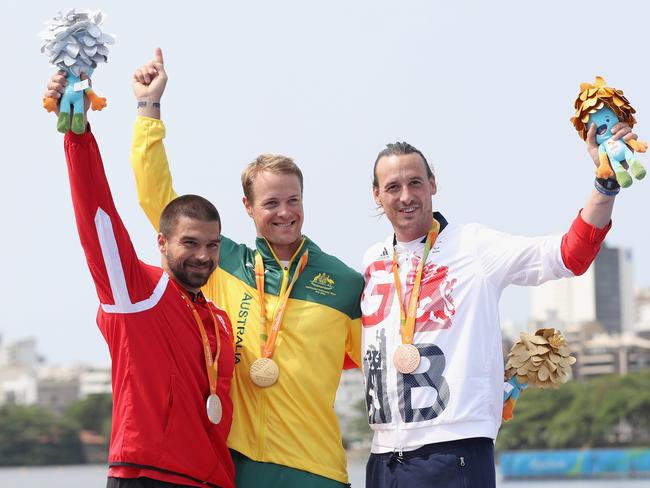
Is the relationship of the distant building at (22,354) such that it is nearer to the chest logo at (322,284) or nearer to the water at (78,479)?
the water at (78,479)

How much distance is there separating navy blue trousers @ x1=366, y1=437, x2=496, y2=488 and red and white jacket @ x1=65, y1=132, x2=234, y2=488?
2.86 ft

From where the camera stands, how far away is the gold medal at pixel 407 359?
240 inches

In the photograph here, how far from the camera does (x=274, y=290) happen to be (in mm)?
6453

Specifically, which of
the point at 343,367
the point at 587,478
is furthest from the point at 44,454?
the point at 343,367

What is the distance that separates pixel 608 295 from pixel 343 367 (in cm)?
17206

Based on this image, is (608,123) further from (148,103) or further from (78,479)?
(78,479)

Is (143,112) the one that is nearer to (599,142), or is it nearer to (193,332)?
(193,332)

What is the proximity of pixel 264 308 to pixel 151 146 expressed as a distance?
1014 mm

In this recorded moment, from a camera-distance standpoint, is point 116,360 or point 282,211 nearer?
point 116,360

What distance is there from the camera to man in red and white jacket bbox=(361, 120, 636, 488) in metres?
6.03

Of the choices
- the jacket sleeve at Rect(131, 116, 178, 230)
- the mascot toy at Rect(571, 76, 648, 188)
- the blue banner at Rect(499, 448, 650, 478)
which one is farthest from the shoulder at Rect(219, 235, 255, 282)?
the blue banner at Rect(499, 448, 650, 478)

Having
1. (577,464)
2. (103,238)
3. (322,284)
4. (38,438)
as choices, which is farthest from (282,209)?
(38,438)

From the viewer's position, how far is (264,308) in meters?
6.38

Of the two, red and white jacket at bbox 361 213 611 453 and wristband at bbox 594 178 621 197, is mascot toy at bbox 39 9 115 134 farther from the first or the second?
wristband at bbox 594 178 621 197
